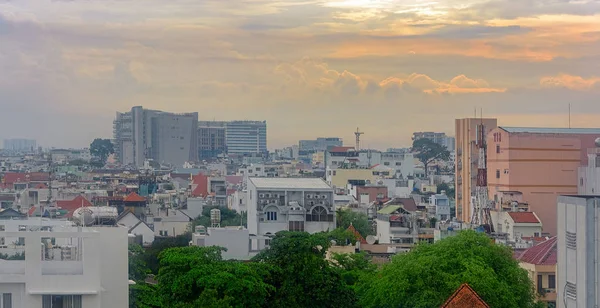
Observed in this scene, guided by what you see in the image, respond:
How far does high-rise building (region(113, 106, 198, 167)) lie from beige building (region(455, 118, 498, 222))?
95.0m

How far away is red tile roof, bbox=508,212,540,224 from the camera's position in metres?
47.2

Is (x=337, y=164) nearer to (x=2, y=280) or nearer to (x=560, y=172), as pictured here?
(x=560, y=172)

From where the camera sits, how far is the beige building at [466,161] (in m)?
64.0

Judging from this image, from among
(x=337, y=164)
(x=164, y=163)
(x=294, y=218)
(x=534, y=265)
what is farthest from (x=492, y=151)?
(x=164, y=163)

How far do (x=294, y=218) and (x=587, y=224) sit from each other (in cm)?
3081

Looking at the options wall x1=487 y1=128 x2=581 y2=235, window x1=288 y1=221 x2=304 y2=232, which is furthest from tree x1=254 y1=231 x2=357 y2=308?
wall x1=487 y1=128 x2=581 y2=235

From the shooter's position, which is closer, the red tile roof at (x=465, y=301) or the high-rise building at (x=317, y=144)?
the red tile roof at (x=465, y=301)

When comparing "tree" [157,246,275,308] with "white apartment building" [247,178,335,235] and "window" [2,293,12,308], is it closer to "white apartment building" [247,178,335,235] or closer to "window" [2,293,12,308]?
"window" [2,293,12,308]

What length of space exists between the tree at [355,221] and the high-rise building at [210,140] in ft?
408

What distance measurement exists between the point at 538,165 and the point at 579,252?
38331mm

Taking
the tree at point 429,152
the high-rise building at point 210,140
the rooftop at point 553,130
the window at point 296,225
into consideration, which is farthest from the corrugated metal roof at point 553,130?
the high-rise building at point 210,140

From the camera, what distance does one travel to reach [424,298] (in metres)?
26.2

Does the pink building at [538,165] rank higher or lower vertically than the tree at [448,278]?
higher

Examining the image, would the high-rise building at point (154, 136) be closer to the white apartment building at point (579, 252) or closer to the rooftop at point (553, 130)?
the rooftop at point (553, 130)
